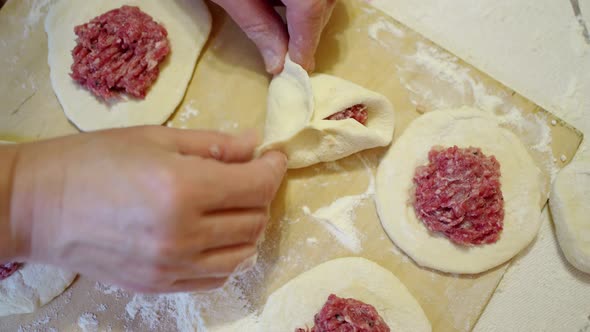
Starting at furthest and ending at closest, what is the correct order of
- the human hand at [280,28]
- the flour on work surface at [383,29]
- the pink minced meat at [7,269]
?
the flour on work surface at [383,29]
the pink minced meat at [7,269]
the human hand at [280,28]

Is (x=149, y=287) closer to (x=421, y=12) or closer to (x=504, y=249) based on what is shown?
(x=504, y=249)

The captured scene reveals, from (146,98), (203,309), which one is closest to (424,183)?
(203,309)

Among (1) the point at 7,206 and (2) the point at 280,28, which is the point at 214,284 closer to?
(1) the point at 7,206

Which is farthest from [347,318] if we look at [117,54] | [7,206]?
[117,54]

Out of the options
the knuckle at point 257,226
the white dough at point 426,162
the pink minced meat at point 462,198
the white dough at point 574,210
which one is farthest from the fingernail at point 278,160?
the white dough at point 574,210

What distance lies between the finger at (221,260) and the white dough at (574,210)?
4.16 feet

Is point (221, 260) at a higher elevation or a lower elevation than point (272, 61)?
lower

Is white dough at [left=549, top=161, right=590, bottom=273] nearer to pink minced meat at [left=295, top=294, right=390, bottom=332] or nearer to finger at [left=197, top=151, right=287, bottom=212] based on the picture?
pink minced meat at [left=295, top=294, right=390, bottom=332]

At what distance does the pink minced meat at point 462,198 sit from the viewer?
1696 millimetres

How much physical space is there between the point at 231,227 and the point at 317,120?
1.97 feet

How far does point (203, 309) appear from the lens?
5.82ft

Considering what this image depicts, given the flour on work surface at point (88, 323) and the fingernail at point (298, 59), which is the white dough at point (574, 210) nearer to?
the fingernail at point (298, 59)

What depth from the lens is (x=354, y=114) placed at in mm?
1779

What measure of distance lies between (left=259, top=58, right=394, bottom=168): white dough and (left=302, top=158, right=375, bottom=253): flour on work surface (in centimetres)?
19
